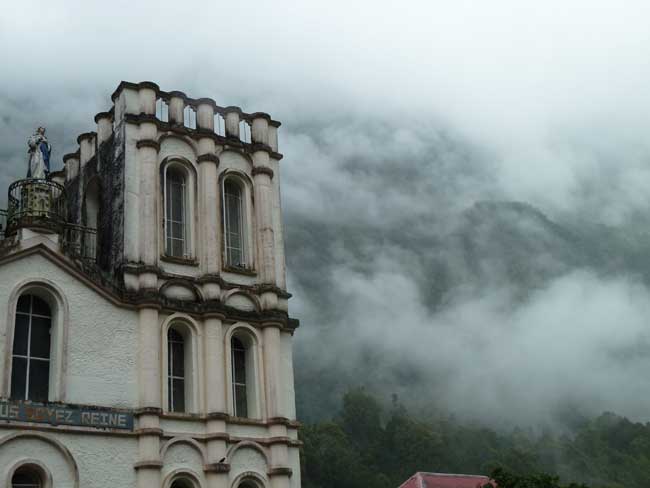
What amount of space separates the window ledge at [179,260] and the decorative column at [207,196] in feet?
0.66

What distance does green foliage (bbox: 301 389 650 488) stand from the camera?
3748 inches

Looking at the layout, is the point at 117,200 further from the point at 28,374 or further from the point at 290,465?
the point at 290,465

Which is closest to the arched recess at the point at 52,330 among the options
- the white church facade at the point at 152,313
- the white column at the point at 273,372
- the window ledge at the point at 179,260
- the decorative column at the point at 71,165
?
the white church facade at the point at 152,313

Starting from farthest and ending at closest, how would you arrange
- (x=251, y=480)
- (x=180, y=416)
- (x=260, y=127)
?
(x=260, y=127) → (x=251, y=480) → (x=180, y=416)

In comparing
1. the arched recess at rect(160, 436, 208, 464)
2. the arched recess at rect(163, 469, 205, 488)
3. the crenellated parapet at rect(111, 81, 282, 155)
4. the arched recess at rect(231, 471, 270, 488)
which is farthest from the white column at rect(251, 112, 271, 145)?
the arched recess at rect(163, 469, 205, 488)

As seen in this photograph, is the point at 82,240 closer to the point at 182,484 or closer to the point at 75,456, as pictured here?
the point at 75,456

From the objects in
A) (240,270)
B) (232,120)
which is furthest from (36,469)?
(232,120)

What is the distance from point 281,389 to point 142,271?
15.9 ft

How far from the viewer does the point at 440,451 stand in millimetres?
110312

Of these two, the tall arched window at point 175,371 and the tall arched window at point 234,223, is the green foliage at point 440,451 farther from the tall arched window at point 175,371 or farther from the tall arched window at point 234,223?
the tall arched window at point 175,371

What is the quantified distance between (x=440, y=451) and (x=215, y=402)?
93.1 m

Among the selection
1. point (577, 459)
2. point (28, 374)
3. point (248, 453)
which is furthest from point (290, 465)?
point (577, 459)

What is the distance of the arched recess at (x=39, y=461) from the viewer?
18.6m

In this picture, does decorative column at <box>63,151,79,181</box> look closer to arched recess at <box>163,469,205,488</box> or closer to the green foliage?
arched recess at <box>163,469,205,488</box>
